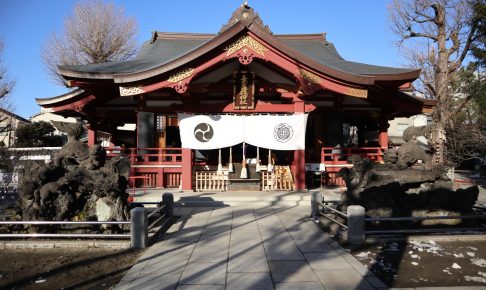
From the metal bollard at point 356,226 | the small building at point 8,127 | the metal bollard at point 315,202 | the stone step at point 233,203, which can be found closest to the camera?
the metal bollard at point 356,226

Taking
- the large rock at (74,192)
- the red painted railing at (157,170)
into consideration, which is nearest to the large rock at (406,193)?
the large rock at (74,192)

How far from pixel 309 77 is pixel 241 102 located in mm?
2771

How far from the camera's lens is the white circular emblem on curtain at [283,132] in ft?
42.9

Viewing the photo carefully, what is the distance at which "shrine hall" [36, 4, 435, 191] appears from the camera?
470 inches

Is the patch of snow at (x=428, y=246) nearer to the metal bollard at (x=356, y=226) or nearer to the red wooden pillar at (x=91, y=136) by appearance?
the metal bollard at (x=356, y=226)

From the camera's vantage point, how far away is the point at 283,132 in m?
13.1

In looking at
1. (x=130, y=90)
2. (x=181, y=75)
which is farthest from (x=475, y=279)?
(x=130, y=90)

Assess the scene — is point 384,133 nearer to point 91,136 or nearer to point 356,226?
point 356,226

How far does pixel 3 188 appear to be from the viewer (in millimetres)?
13820

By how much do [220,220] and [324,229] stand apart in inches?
107

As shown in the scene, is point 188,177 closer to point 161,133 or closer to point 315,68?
point 161,133

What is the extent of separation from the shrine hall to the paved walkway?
4830mm

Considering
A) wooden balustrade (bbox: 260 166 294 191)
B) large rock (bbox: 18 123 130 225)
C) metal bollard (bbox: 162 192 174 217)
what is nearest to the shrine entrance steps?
wooden balustrade (bbox: 260 166 294 191)

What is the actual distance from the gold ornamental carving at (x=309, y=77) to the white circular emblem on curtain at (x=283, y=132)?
1928 mm
